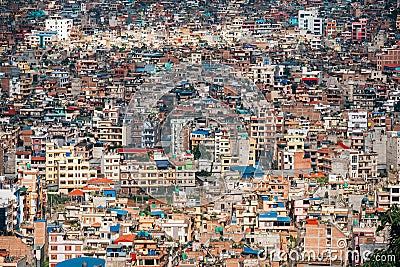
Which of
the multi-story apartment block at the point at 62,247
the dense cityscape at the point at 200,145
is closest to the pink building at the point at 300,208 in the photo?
the dense cityscape at the point at 200,145

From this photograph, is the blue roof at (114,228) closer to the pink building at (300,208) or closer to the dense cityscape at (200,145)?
the dense cityscape at (200,145)

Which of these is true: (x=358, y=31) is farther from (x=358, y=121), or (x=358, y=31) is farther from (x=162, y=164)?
(x=162, y=164)

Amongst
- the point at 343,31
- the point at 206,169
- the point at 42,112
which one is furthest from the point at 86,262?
the point at 343,31

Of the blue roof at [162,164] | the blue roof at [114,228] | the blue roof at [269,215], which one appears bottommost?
the blue roof at [162,164]

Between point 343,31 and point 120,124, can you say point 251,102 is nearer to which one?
point 120,124

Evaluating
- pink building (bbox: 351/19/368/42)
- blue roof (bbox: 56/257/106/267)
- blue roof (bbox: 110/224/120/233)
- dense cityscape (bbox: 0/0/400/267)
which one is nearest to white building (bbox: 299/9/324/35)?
dense cityscape (bbox: 0/0/400/267)

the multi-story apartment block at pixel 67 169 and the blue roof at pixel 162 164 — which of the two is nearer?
the blue roof at pixel 162 164

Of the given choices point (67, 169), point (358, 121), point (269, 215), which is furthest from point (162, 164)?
point (358, 121)
